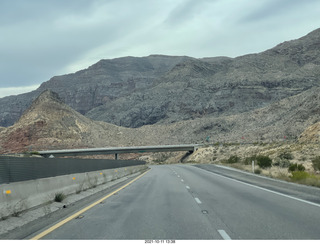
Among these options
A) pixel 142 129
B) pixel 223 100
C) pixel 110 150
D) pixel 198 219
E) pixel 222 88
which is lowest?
pixel 110 150

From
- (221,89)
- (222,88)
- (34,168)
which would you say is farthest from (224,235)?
(222,88)

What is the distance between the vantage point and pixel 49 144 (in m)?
108

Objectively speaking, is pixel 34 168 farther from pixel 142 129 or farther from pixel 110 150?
pixel 142 129

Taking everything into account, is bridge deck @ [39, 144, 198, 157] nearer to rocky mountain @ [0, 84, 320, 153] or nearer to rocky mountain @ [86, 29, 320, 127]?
rocky mountain @ [0, 84, 320, 153]

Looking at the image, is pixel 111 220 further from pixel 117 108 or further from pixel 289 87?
pixel 117 108

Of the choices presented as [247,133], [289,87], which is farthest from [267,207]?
[289,87]

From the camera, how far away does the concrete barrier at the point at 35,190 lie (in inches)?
358

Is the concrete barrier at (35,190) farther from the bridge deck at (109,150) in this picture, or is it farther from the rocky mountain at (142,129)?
the rocky mountain at (142,129)

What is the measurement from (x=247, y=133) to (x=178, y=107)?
2316 inches

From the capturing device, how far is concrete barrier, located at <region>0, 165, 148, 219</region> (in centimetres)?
910

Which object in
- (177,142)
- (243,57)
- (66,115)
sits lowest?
(177,142)

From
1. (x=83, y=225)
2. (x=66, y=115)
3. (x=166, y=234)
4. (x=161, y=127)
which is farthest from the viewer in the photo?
(x=161, y=127)

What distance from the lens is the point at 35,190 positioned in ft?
36.0

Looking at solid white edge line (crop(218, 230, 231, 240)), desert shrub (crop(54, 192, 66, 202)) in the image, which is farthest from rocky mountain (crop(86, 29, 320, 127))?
solid white edge line (crop(218, 230, 231, 240))
